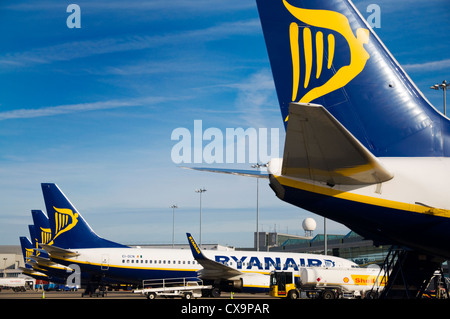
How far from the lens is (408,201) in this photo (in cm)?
822

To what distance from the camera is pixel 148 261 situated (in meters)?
37.7

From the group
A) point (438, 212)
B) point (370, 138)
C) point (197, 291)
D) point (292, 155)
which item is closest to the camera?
point (292, 155)

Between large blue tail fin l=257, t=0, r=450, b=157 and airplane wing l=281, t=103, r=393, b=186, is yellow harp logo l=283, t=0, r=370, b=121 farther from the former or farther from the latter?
airplane wing l=281, t=103, r=393, b=186

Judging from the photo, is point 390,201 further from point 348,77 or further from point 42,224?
point 42,224

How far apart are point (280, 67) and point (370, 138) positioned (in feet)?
7.22

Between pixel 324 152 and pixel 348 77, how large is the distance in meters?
3.04

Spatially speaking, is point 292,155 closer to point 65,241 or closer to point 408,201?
point 408,201

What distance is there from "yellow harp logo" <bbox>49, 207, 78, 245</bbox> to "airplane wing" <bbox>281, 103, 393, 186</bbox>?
34.3m

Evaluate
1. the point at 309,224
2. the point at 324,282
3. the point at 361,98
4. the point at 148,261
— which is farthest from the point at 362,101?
the point at 309,224

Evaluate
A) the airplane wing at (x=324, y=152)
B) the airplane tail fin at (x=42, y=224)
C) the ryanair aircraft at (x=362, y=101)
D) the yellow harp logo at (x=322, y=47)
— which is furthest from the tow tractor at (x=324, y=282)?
the airplane tail fin at (x=42, y=224)

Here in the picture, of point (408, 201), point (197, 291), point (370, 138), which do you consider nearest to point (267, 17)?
point (370, 138)

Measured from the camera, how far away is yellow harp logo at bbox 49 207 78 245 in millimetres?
39281

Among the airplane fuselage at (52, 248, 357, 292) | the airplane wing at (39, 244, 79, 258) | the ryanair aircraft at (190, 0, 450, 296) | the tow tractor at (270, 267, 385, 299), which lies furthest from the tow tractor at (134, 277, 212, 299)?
the ryanair aircraft at (190, 0, 450, 296)

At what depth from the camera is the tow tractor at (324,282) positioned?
102 feet
